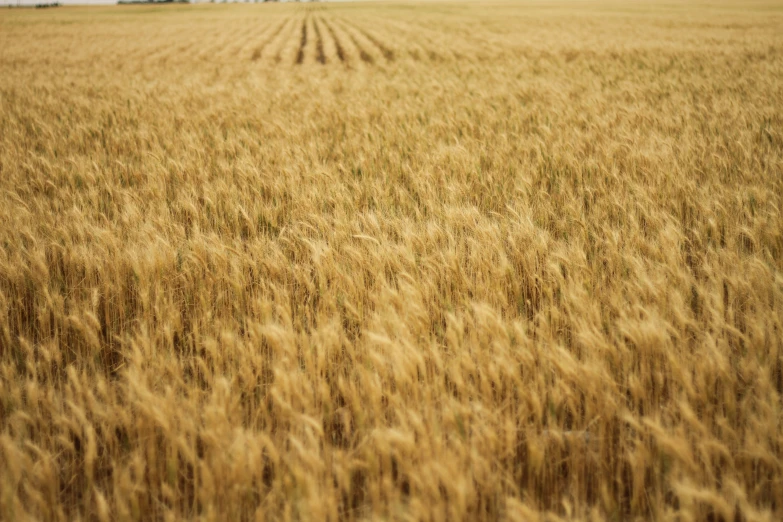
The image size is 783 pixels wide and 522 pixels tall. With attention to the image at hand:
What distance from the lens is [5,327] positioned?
1.64 m

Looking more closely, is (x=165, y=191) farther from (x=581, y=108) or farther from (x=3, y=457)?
(x=581, y=108)

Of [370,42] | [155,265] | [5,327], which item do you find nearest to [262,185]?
[155,265]

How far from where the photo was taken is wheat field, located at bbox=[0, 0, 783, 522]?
1.11 m

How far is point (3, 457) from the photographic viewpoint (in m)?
1.21

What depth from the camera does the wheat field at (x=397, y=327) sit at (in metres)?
1.11

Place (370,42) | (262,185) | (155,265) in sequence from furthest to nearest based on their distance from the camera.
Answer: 1. (370,42)
2. (262,185)
3. (155,265)

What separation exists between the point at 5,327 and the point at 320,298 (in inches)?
42.8

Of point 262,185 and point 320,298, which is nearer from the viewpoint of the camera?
point 320,298

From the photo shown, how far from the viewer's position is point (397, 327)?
62.1 inches

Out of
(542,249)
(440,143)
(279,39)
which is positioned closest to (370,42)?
(279,39)

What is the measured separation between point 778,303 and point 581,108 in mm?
4290

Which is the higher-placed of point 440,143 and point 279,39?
point 279,39

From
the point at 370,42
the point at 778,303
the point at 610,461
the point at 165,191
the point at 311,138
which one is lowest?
the point at 610,461

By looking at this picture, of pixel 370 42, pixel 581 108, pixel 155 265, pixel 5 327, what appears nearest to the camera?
pixel 5 327
